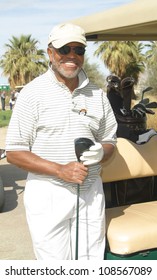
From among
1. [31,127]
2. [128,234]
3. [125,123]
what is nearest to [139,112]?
[125,123]

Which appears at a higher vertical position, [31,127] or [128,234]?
[31,127]

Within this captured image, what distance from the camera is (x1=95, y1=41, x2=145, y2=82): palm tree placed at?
2933 centimetres

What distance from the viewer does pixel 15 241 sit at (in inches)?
153

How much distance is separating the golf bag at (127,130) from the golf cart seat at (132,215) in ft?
0.38

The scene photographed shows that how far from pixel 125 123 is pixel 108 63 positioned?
84.3 feet

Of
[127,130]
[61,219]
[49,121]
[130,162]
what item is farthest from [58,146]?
[127,130]

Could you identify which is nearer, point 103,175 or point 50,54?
point 50,54

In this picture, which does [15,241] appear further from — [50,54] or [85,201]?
[50,54]

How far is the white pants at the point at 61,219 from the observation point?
223 cm

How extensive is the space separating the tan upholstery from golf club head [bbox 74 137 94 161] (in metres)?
1.14

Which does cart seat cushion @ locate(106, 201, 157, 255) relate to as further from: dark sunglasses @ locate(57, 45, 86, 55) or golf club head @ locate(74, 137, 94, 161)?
dark sunglasses @ locate(57, 45, 86, 55)

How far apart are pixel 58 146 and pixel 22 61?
35169 mm

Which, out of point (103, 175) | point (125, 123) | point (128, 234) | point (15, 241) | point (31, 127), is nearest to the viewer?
point (31, 127)

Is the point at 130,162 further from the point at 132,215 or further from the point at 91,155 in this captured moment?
the point at 91,155
